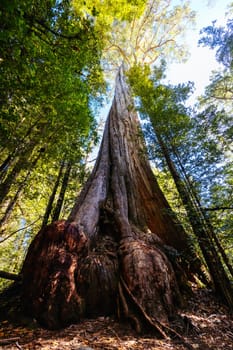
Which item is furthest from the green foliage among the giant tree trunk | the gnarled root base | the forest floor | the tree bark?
the tree bark

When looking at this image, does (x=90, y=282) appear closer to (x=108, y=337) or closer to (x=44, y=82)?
(x=108, y=337)

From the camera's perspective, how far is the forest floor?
180 centimetres

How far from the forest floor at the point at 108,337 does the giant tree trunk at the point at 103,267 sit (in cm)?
13

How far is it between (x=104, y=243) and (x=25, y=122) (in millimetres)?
3735

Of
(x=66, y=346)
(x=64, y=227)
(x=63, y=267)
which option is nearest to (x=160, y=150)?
(x=64, y=227)

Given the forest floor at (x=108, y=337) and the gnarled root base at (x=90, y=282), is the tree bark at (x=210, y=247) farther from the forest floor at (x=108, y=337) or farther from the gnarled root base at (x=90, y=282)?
the gnarled root base at (x=90, y=282)

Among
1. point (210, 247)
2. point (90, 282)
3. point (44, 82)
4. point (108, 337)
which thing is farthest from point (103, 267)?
point (44, 82)

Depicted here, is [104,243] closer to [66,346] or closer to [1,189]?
[66,346]

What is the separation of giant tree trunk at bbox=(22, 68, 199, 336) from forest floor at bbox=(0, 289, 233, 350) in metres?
0.13

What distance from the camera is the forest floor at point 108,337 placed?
5.91 ft

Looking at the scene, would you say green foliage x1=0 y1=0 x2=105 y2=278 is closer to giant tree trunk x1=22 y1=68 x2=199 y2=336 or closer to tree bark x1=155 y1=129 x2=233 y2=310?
giant tree trunk x1=22 y1=68 x2=199 y2=336

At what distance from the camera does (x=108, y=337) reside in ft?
6.47

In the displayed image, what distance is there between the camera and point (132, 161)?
5570 millimetres

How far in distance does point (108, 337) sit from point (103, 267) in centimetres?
75
